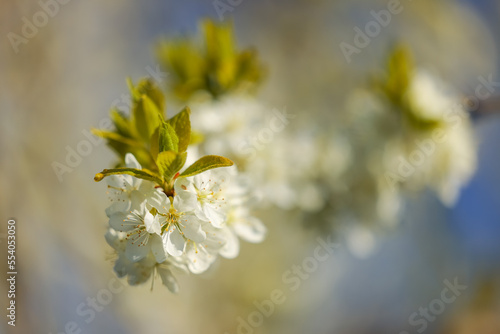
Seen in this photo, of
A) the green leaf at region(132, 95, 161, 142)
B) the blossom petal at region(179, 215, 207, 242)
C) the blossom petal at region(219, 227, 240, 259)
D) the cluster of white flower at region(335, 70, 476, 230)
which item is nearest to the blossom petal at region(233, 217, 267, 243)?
the blossom petal at region(219, 227, 240, 259)

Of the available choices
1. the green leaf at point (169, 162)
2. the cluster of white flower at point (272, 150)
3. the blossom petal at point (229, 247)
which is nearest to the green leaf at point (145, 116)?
the green leaf at point (169, 162)

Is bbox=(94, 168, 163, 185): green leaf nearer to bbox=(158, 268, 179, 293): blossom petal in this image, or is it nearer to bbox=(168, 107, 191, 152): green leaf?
bbox=(168, 107, 191, 152): green leaf

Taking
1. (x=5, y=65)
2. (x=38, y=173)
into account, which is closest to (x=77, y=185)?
(x=38, y=173)

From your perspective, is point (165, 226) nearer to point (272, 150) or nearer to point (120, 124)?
point (120, 124)

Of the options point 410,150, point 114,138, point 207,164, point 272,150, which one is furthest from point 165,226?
point 410,150

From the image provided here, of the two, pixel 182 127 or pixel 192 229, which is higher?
pixel 182 127

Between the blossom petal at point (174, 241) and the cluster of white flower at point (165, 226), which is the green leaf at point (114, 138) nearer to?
the cluster of white flower at point (165, 226)
